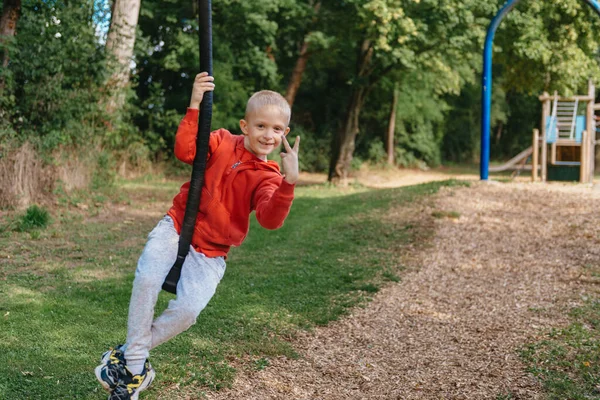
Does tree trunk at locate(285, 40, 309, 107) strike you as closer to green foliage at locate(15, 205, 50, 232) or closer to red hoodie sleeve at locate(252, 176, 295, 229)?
green foliage at locate(15, 205, 50, 232)

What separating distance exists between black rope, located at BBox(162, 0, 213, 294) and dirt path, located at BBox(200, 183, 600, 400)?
4.08ft

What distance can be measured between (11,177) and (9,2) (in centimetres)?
279

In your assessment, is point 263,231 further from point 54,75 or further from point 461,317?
point 461,317

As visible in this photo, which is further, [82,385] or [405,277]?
[405,277]

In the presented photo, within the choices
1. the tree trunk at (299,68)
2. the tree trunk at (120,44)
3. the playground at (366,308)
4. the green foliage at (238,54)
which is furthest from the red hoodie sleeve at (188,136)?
the tree trunk at (299,68)

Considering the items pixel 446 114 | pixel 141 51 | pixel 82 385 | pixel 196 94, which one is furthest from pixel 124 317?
pixel 446 114

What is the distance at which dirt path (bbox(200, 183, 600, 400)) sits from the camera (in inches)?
180

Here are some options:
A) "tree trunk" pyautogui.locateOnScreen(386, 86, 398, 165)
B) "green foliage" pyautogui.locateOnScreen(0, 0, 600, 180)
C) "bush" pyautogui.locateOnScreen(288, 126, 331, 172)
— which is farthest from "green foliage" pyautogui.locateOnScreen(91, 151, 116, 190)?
"tree trunk" pyautogui.locateOnScreen(386, 86, 398, 165)

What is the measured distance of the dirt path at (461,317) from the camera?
4.58m

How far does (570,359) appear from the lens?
5078mm

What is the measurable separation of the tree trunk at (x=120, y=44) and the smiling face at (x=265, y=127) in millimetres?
9915

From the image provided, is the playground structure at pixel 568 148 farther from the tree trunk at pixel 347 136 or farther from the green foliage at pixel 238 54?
the tree trunk at pixel 347 136

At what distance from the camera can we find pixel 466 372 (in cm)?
490

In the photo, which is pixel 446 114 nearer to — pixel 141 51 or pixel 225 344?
pixel 141 51
